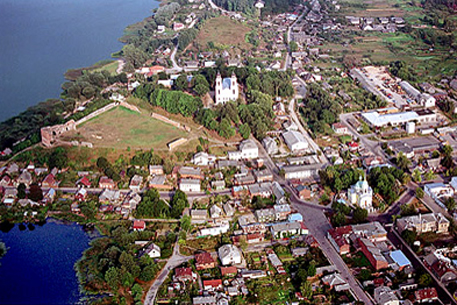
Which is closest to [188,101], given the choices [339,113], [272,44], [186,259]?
[339,113]

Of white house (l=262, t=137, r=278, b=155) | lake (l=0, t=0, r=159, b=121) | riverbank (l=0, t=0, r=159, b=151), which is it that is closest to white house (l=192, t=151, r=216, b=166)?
white house (l=262, t=137, r=278, b=155)

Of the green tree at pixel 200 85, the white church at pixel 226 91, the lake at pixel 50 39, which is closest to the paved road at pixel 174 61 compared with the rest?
the lake at pixel 50 39

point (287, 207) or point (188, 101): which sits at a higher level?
point (188, 101)

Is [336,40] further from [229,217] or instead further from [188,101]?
[229,217]

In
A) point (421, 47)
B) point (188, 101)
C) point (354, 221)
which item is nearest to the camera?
point (354, 221)

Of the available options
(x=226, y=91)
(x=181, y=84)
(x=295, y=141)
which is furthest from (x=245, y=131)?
(x=181, y=84)

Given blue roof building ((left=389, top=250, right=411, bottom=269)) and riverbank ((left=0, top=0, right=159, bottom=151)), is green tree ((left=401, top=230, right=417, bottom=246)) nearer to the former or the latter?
blue roof building ((left=389, top=250, right=411, bottom=269))

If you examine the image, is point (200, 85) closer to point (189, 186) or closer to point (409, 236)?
point (189, 186)
